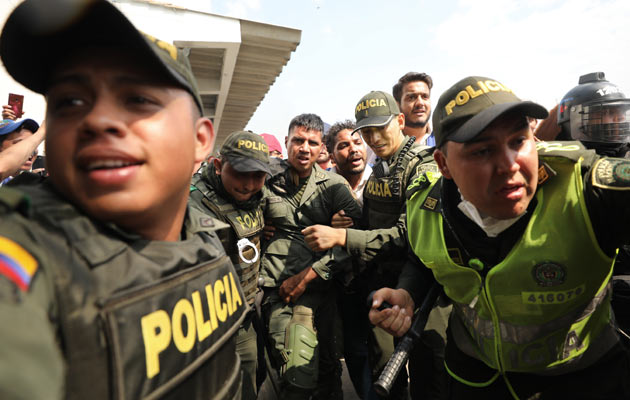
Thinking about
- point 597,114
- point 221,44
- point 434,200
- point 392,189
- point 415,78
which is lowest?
point 392,189

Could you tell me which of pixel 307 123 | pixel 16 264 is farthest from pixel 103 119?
pixel 307 123

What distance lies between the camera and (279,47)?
743 centimetres

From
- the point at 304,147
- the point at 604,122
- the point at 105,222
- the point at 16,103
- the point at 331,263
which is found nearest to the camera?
the point at 105,222

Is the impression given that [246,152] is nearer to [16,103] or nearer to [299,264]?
[299,264]

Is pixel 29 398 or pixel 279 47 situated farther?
pixel 279 47

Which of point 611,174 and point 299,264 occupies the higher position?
point 611,174

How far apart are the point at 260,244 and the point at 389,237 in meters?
1.22

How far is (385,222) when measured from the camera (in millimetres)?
2955

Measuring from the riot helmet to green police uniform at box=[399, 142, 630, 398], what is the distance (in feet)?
5.56

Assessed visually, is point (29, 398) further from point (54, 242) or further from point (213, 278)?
point (213, 278)

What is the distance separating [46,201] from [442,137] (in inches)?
56.6

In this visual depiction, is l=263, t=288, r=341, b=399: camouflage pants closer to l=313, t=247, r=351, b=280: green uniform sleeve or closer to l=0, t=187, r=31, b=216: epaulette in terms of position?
l=313, t=247, r=351, b=280: green uniform sleeve

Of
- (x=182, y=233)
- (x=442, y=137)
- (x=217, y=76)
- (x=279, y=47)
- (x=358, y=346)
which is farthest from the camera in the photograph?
(x=217, y=76)

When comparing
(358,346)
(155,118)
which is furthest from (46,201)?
(358,346)
